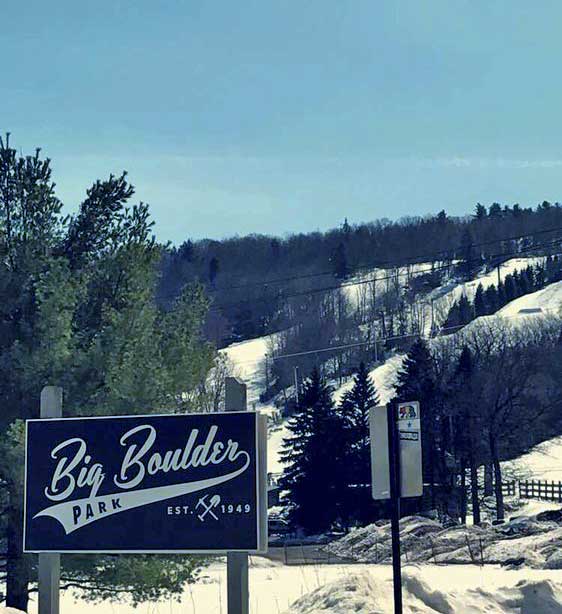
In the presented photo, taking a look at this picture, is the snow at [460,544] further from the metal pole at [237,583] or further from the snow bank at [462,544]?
the metal pole at [237,583]

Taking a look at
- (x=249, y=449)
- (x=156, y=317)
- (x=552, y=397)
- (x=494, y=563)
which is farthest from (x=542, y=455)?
(x=249, y=449)

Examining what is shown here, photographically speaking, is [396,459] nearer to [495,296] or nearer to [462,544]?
[462,544]

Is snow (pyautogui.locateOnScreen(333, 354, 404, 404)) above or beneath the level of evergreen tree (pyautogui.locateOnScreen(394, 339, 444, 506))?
above

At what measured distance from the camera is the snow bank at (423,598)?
39.6 feet

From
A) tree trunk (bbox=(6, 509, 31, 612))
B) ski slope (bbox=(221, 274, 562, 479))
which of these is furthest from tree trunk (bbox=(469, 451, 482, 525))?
ski slope (bbox=(221, 274, 562, 479))

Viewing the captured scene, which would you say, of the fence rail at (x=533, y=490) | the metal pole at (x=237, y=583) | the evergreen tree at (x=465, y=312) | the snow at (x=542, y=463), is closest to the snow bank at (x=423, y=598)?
the metal pole at (x=237, y=583)

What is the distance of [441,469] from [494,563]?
24430 mm

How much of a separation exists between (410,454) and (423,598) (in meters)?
3.64

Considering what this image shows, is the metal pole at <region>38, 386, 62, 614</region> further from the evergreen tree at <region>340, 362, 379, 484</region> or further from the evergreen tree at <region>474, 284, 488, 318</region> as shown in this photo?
the evergreen tree at <region>474, 284, 488, 318</region>

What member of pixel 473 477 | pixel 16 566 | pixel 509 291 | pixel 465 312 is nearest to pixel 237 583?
pixel 16 566

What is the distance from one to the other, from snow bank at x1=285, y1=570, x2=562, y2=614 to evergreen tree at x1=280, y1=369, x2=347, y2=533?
34096mm

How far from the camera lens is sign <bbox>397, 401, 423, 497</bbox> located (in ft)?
31.2

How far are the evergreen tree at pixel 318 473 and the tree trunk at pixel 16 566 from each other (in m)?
33.4

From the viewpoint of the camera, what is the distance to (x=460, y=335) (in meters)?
95.2
